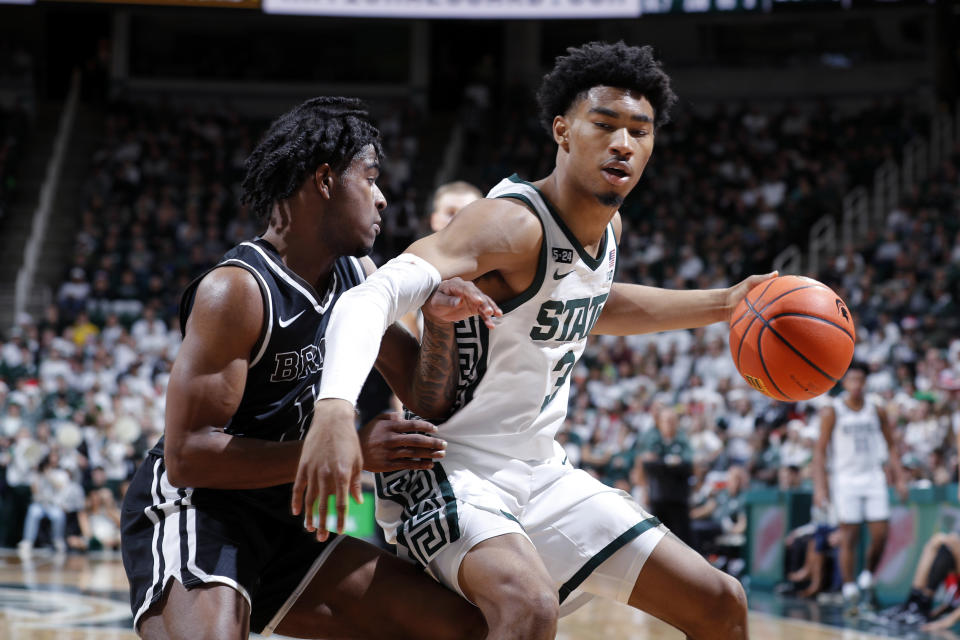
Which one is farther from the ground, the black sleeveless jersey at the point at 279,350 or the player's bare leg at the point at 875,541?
the black sleeveless jersey at the point at 279,350

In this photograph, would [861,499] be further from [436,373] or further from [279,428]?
[279,428]

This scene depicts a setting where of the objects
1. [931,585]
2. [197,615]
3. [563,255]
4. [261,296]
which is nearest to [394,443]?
[261,296]

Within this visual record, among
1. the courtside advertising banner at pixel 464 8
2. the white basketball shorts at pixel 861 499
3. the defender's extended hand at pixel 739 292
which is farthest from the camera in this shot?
the courtside advertising banner at pixel 464 8

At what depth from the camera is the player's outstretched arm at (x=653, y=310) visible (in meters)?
3.46

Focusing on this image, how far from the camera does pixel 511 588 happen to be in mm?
2664

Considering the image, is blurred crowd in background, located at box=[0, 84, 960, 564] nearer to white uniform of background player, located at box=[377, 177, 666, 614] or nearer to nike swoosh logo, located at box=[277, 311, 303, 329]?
white uniform of background player, located at box=[377, 177, 666, 614]

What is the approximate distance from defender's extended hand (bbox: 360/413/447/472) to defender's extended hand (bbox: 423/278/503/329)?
0.87 feet

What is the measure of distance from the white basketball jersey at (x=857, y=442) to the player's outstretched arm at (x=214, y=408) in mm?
5683

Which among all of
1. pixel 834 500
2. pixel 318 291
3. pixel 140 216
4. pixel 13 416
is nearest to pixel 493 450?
pixel 318 291

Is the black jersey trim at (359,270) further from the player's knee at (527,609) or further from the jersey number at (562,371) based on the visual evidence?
the player's knee at (527,609)

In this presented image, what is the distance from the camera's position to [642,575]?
10.0 feet

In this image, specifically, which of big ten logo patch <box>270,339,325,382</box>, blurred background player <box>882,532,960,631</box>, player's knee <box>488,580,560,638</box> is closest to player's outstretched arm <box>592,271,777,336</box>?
big ten logo patch <box>270,339,325,382</box>

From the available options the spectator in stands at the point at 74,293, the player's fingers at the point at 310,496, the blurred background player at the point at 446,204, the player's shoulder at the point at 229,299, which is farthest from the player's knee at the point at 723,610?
the spectator in stands at the point at 74,293

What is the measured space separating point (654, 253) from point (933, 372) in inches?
220
